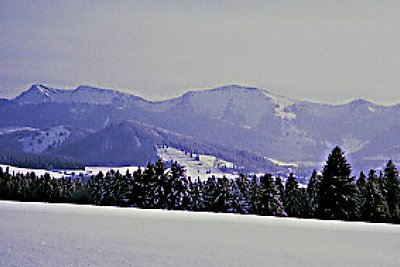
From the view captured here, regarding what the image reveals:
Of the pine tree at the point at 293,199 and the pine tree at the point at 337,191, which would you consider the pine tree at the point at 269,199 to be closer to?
the pine tree at the point at 293,199

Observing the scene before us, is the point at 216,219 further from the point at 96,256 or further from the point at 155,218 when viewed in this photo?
the point at 96,256

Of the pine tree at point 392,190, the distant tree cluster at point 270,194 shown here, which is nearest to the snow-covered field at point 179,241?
the distant tree cluster at point 270,194

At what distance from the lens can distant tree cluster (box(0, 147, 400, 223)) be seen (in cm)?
4425

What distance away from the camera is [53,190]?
371 feet

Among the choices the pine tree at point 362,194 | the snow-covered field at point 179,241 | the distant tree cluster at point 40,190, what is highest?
the pine tree at point 362,194

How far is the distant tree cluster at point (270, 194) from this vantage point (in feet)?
145

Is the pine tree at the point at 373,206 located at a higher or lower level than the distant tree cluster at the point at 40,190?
higher

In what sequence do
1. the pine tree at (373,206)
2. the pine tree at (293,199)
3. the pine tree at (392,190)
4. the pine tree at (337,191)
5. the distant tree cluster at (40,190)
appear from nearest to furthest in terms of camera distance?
the pine tree at (337,191) → the pine tree at (373,206) → the pine tree at (392,190) → the pine tree at (293,199) → the distant tree cluster at (40,190)

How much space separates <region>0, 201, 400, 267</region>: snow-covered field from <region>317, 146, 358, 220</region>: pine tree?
14.9 m

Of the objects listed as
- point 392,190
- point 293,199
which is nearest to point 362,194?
point 392,190

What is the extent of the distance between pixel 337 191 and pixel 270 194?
1755 cm

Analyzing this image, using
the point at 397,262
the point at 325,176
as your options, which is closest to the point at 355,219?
the point at 325,176

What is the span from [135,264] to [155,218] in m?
13.0

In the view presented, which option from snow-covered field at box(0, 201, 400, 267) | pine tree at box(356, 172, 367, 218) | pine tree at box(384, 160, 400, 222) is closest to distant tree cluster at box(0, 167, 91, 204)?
→ pine tree at box(356, 172, 367, 218)
